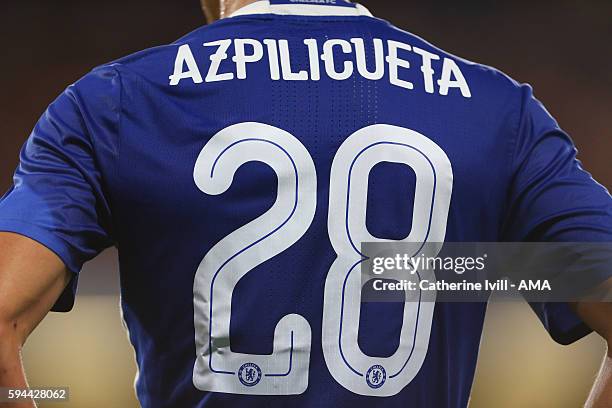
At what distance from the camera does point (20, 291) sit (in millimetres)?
832

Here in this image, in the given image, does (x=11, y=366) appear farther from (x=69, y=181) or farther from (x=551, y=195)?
(x=551, y=195)

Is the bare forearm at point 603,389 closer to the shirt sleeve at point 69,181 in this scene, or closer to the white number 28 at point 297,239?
the white number 28 at point 297,239

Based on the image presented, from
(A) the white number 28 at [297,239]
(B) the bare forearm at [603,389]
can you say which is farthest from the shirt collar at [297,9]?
(B) the bare forearm at [603,389]

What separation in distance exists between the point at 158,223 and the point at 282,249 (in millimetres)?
115

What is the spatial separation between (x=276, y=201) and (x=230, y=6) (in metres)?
0.25

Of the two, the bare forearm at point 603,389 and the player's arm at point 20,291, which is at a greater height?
the player's arm at point 20,291

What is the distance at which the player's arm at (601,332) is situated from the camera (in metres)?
0.95

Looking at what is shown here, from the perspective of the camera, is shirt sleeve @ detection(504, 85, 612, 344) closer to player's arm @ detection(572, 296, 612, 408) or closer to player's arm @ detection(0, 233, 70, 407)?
player's arm @ detection(572, 296, 612, 408)

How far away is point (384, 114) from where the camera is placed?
3.05ft

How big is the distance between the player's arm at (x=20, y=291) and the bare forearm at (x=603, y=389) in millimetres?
525

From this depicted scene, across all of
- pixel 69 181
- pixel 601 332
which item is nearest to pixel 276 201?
pixel 69 181

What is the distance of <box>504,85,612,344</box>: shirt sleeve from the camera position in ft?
3.09

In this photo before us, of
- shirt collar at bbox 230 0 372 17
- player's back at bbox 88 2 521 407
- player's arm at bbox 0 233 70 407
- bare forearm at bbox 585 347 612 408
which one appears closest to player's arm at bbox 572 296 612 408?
bare forearm at bbox 585 347 612 408

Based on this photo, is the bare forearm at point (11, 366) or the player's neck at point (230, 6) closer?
the bare forearm at point (11, 366)
